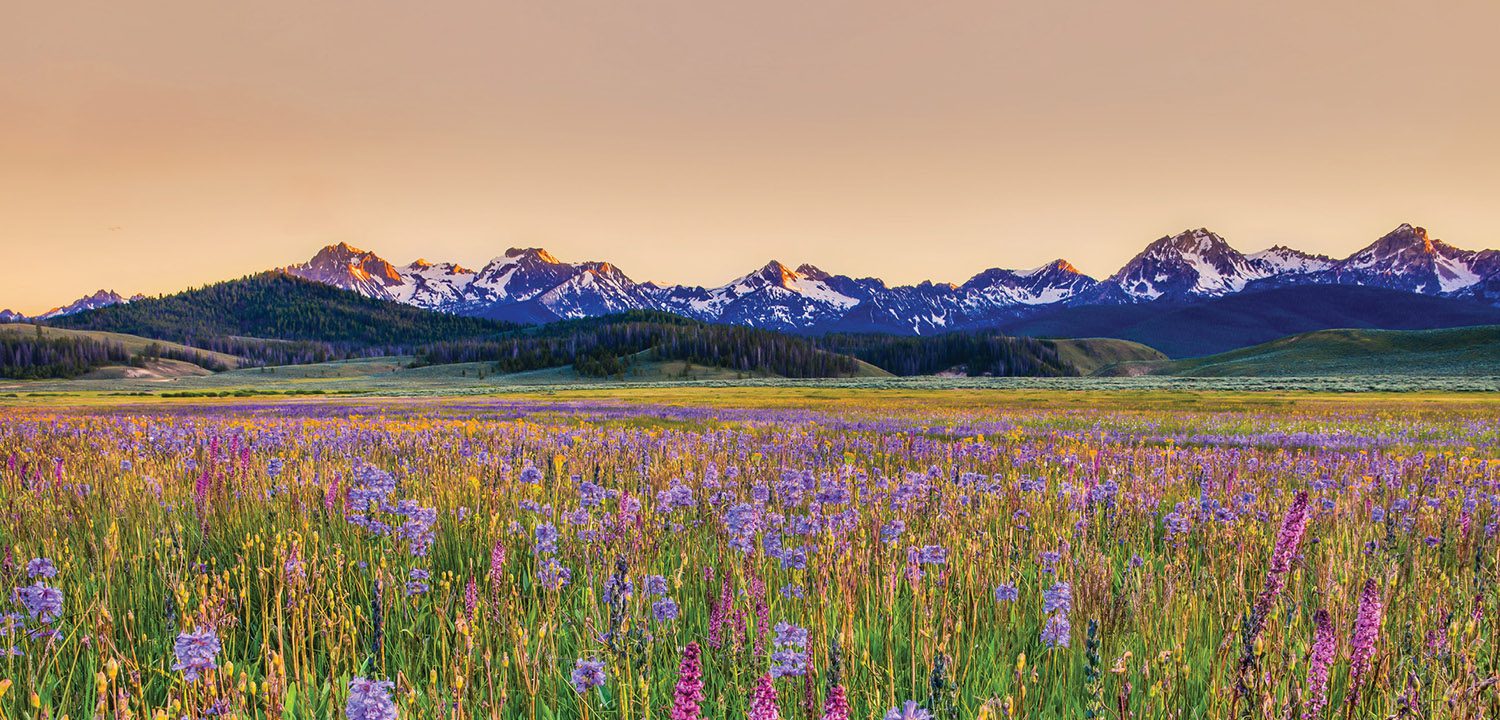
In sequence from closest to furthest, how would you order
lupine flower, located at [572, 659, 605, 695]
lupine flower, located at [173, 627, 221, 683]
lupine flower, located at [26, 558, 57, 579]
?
lupine flower, located at [173, 627, 221, 683]
lupine flower, located at [572, 659, 605, 695]
lupine flower, located at [26, 558, 57, 579]

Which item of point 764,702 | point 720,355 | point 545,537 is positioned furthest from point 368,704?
point 720,355

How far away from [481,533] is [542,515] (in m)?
0.71

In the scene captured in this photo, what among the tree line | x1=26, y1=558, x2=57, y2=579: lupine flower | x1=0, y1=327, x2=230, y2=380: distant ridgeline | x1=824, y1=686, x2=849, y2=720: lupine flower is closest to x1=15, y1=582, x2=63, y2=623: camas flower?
x1=26, y1=558, x2=57, y2=579: lupine flower

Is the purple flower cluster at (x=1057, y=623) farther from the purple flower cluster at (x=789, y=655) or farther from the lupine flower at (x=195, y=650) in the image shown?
the lupine flower at (x=195, y=650)

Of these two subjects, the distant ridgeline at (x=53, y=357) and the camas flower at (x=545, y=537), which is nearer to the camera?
the camas flower at (x=545, y=537)

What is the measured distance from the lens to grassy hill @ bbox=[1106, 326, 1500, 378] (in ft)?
Result: 447

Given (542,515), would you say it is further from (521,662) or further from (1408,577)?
(1408,577)

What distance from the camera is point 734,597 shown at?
3596 mm

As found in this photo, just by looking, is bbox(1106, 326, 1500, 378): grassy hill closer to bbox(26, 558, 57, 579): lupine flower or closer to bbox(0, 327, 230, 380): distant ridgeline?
bbox(26, 558, 57, 579): lupine flower

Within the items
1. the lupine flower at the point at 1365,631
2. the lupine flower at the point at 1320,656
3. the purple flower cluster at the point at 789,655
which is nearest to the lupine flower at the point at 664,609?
the purple flower cluster at the point at 789,655

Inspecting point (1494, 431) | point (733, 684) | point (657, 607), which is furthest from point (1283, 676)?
point (1494, 431)

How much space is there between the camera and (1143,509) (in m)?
6.38

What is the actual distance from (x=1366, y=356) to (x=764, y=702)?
218975 millimetres

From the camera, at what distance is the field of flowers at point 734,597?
2471 millimetres
